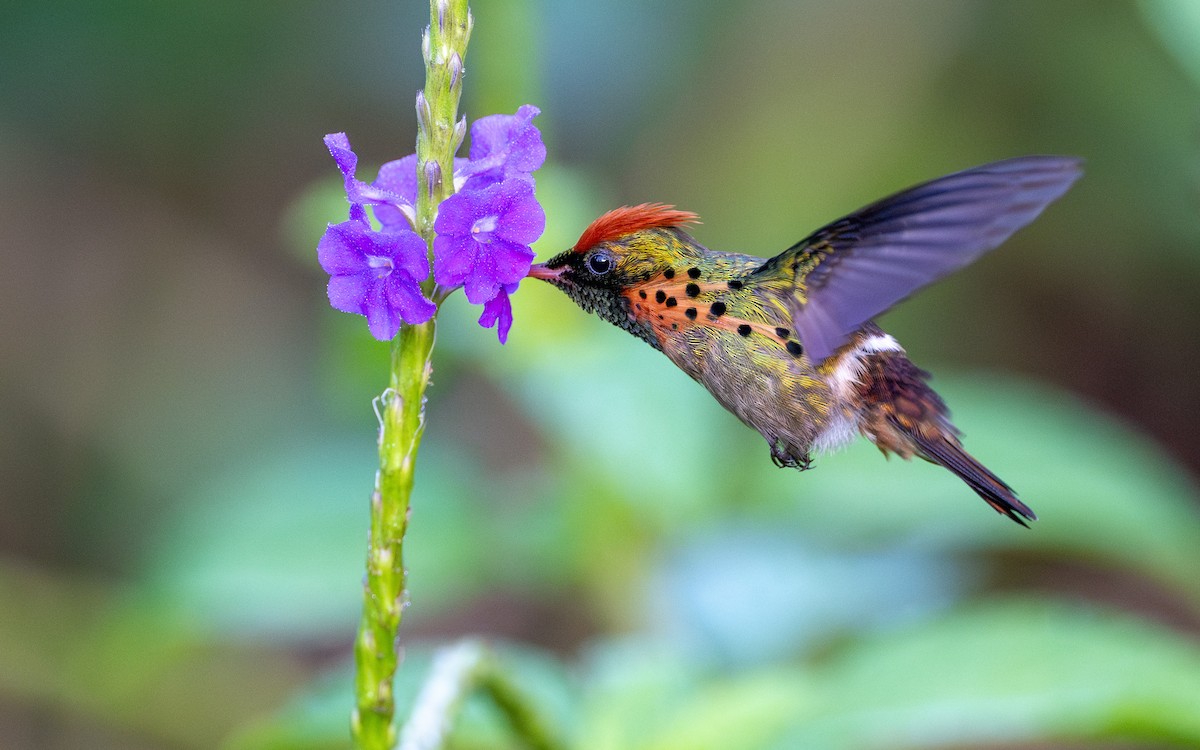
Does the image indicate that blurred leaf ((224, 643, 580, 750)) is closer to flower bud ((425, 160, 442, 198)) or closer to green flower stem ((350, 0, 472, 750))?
green flower stem ((350, 0, 472, 750))

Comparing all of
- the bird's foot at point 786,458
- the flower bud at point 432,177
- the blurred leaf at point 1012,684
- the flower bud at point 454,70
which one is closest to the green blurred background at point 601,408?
the blurred leaf at point 1012,684

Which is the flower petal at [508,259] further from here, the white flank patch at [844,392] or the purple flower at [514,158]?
the white flank patch at [844,392]

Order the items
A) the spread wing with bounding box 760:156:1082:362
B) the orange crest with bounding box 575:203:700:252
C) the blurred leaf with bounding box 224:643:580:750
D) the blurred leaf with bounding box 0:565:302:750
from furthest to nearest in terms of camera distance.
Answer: the blurred leaf with bounding box 0:565:302:750 → the blurred leaf with bounding box 224:643:580:750 → the orange crest with bounding box 575:203:700:252 → the spread wing with bounding box 760:156:1082:362

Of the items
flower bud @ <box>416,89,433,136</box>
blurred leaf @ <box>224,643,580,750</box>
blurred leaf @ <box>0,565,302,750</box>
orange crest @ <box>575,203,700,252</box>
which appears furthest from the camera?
blurred leaf @ <box>0,565,302,750</box>

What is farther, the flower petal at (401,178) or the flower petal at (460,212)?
the flower petal at (401,178)

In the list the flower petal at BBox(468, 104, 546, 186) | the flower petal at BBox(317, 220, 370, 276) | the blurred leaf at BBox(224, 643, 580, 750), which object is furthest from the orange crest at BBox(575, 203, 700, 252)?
the blurred leaf at BBox(224, 643, 580, 750)

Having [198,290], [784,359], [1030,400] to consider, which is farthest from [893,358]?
[198,290]

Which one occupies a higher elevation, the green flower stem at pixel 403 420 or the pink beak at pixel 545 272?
the pink beak at pixel 545 272
